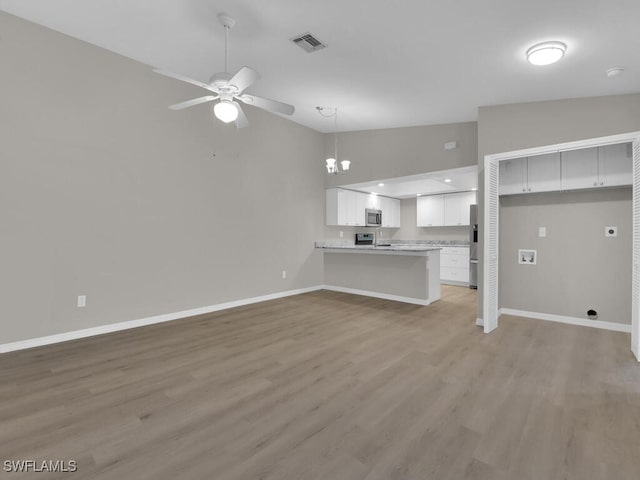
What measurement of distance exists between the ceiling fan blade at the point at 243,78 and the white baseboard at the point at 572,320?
4436 mm

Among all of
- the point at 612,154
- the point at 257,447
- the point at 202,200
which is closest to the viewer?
the point at 257,447

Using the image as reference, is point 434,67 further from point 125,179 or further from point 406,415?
point 125,179

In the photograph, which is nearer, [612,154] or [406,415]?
[406,415]

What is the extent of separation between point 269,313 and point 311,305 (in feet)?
2.62

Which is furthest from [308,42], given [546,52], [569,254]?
[569,254]

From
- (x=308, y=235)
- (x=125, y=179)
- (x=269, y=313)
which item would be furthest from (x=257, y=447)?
(x=308, y=235)

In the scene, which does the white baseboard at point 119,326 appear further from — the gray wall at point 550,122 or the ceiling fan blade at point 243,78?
the gray wall at point 550,122

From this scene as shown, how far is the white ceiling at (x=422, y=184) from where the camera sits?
5439mm

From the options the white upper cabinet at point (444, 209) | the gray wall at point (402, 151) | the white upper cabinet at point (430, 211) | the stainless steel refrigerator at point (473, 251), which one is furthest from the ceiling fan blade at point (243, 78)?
the white upper cabinet at point (430, 211)

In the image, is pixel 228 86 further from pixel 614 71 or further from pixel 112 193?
pixel 614 71

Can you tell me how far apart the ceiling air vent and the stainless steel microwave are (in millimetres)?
4544

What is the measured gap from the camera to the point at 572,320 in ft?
13.3

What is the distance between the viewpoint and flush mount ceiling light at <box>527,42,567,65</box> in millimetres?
2570

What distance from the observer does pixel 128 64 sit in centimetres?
377
